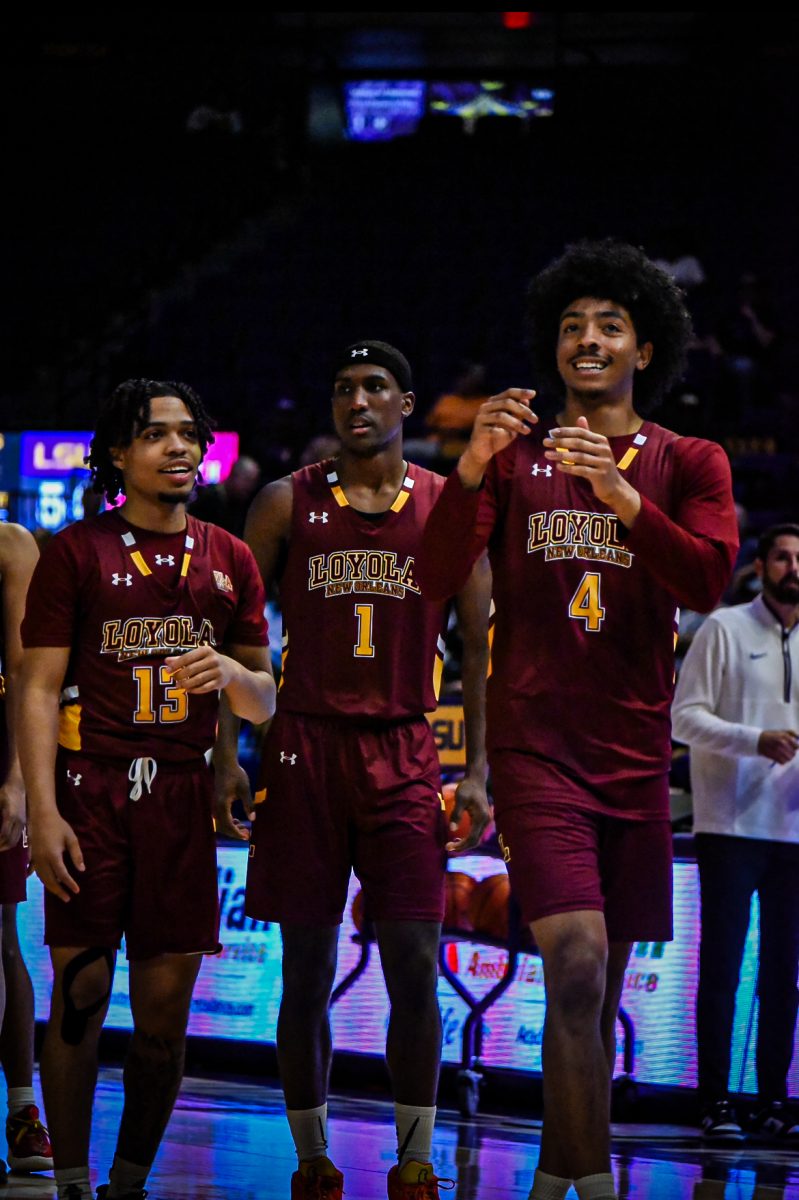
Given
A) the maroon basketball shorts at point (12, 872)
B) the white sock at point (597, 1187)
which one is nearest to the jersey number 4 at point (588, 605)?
the white sock at point (597, 1187)

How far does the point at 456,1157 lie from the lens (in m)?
5.82

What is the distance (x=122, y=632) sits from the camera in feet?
15.1

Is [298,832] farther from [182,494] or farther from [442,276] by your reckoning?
[442,276]

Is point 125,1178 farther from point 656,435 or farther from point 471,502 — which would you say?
point 656,435

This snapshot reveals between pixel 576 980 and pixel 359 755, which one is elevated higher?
pixel 359 755

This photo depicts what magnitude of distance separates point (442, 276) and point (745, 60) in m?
5.67

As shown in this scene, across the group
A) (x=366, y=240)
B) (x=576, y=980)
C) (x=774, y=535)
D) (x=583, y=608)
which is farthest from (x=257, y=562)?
(x=366, y=240)

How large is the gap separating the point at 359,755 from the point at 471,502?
1.11m

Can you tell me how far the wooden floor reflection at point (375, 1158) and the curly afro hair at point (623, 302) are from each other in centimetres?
253

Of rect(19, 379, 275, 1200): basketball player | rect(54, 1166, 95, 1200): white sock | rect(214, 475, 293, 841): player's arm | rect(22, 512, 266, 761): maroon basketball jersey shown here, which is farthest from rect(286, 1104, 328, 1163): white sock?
rect(22, 512, 266, 761): maroon basketball jersey

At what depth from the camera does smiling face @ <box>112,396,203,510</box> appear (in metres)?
4.77

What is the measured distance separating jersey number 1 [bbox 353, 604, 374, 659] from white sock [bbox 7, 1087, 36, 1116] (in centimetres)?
197

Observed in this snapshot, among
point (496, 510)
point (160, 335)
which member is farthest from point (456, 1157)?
point (160, 335)

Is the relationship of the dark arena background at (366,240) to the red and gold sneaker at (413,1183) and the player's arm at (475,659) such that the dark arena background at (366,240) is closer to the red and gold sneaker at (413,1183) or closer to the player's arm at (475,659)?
the player's arm at (475,659)
